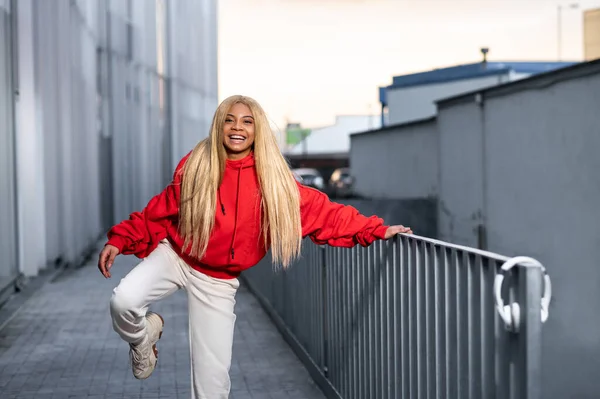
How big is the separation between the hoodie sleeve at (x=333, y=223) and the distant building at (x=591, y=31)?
3030 cm

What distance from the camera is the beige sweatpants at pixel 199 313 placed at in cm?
424

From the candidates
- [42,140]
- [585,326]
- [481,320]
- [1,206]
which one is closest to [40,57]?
[42,140]

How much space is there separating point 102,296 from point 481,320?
335 inches

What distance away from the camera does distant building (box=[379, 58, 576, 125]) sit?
3731cm

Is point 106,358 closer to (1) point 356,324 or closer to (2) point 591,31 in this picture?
(1) point 356,324

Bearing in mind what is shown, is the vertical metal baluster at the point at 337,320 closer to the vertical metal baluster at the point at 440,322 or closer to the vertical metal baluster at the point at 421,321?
the vertical metal baluster at the point at 421,321

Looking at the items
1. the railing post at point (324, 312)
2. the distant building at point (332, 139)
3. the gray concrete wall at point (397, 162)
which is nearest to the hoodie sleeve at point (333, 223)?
the railing post at point (324, 312)

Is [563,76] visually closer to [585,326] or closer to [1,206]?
[585,326]

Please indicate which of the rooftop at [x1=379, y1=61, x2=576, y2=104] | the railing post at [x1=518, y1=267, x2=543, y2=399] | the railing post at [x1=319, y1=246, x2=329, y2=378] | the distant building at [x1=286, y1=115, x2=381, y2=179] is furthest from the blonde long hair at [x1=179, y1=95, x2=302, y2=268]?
the distant building at [x1=286, y1=115, x2=381, y2=179]

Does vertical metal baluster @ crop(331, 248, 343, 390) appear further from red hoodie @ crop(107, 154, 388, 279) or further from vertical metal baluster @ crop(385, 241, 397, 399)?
red hoodie @ crop(107, 154, 388, 279)

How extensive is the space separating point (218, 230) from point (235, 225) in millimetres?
77

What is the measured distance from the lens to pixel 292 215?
424 centimetres

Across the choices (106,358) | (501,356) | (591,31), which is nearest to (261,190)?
(501,356)

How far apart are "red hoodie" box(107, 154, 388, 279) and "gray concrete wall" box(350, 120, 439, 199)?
1628 centimetres
